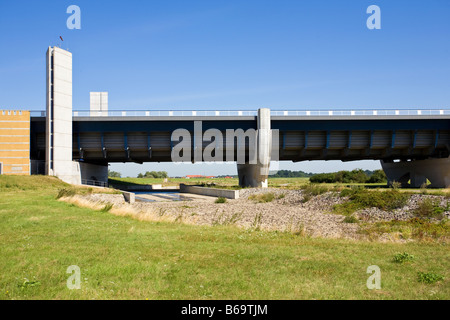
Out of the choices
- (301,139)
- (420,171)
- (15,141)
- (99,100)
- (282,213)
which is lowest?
(282,213)

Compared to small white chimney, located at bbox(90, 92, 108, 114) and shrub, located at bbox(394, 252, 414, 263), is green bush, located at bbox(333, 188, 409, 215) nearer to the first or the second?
shrub, located at bbox(394, 252, 414, 263)

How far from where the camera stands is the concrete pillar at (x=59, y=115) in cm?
4797

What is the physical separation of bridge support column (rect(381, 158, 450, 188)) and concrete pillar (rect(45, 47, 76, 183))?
181 feet

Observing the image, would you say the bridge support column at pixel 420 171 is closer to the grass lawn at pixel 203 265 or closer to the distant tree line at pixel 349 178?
the distant tree line at pixel 349 178

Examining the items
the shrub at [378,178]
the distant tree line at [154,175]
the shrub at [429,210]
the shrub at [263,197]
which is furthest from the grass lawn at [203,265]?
the distant tree line at [154,175]

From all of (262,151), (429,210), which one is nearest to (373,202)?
(429,210)

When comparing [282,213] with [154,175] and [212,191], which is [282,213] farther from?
[154,175]

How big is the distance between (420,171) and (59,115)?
57.3m

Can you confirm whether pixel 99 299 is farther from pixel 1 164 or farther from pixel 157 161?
pixel 157 161

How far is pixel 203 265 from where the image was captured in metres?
9.28

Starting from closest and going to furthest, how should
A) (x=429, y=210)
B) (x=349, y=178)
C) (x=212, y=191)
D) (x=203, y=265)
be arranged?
(x=203, y=265) → (x=429, y=210) → (x=212, y=191) → (x=349, y=178)

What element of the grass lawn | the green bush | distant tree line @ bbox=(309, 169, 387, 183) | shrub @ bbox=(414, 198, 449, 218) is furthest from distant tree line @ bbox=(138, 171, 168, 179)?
the grass lawn

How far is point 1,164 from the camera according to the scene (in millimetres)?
47781

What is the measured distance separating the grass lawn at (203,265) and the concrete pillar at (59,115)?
3619 centimetres
